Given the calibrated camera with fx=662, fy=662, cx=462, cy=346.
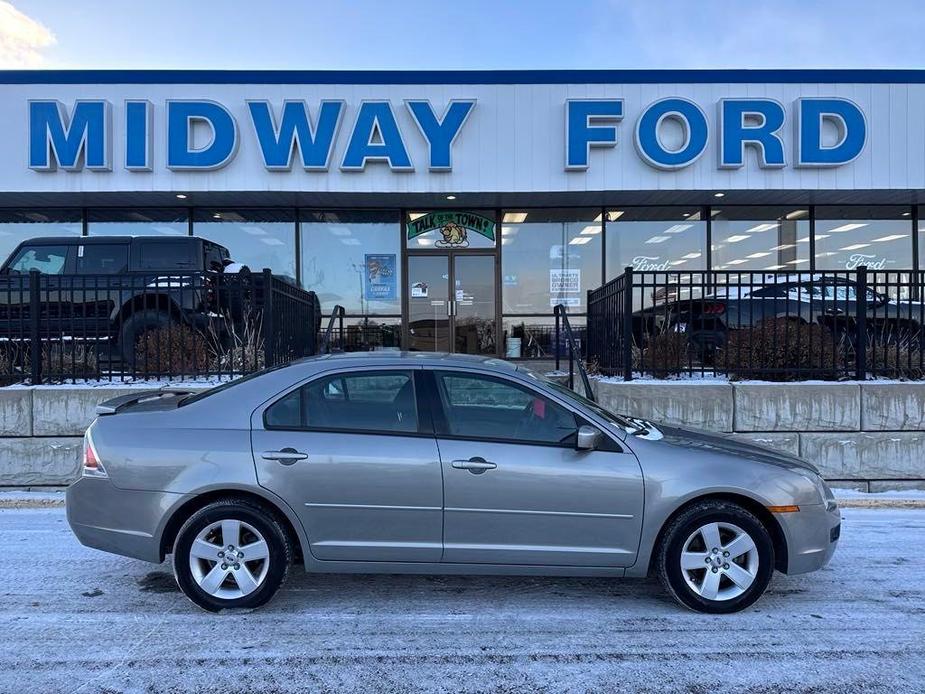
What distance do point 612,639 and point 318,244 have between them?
38.5 ft

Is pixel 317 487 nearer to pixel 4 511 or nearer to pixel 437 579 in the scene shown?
pixel 437 579

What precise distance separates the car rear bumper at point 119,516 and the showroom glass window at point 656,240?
38.3 ft

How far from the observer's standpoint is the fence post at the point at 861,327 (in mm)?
7656

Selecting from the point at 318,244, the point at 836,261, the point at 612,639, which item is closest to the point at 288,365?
the point at 612,639

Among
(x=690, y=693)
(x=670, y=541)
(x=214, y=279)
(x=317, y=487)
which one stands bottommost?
(x=690, y=693)

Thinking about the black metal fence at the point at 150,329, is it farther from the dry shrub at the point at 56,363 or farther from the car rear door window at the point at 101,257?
the car rear door window at the point at 101,257

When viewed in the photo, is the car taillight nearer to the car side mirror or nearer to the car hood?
the car side mirror

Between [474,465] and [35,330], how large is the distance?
20.4 feet

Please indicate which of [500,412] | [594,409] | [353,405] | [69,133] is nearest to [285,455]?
[353,405]

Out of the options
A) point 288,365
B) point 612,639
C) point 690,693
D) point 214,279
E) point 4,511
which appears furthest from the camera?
point 214,279

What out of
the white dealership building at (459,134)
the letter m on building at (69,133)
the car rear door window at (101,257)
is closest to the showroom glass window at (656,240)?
the white dealership building at (459,134)

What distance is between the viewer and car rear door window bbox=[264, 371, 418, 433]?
13.1 ft

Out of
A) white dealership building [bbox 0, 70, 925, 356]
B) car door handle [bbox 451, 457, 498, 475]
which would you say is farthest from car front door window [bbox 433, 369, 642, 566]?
white dealership building [bbox 0, 70, 925, 356]

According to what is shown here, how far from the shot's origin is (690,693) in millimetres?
3059
